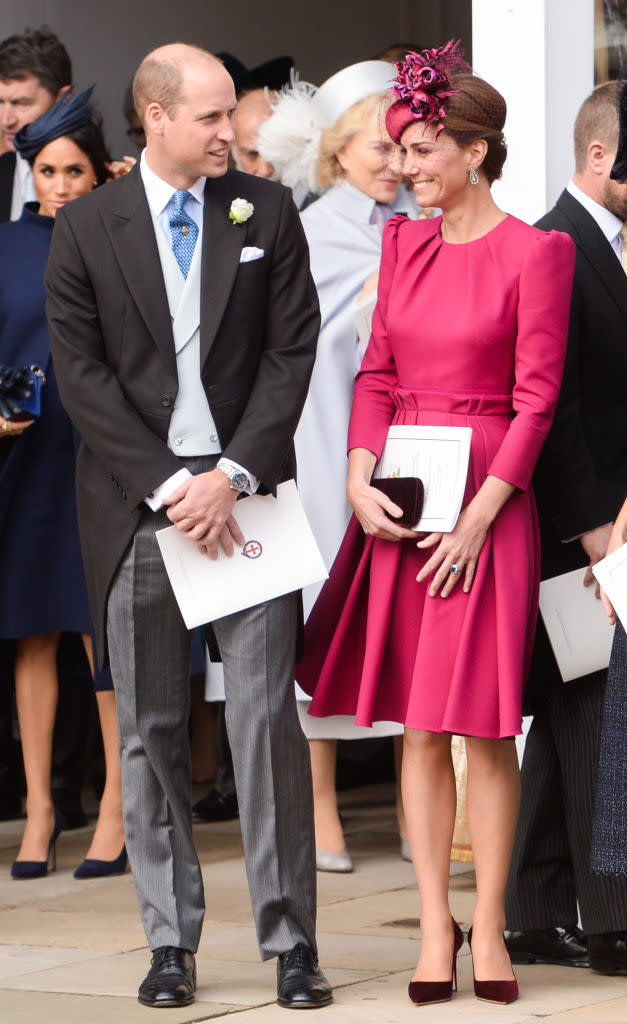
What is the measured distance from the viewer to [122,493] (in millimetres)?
3348

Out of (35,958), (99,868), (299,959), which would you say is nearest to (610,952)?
(299,959)

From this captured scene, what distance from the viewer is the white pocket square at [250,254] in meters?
3.37

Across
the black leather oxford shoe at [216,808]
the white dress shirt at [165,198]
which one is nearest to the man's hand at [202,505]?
the white dress shirt at [165,198]

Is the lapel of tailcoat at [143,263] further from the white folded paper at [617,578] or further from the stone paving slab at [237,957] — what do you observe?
the stone paving slab at [237,957]

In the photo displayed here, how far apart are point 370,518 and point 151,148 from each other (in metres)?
0.85

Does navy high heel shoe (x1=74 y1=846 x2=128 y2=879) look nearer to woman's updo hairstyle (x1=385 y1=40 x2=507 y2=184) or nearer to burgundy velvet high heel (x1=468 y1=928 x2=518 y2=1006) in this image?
burgundy velvet high heel (x1=468 y1=928 x2=518 y2=1006)

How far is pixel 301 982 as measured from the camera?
3242mm

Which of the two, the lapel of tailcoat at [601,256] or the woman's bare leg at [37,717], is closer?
the lapel of tailcoat at [601,256]

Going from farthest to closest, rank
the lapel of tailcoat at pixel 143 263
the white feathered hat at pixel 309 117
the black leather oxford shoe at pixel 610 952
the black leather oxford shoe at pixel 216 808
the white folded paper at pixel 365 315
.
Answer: the black leather oxford shoe at pixel 216 808 < the white feathered hat at pixel 309 117 < the white folded paper at pixel 365 315 < the black leather oxford shoe at pixel 610 952 < the lapel of tailcoat at pixel 143 263

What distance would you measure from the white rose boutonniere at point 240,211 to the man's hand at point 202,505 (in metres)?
0.50

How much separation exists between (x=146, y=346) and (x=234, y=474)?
0.30m

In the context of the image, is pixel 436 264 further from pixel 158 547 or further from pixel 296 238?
pixel 158 547

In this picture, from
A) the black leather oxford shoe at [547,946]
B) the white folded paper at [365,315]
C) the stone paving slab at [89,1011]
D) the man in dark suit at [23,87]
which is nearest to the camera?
the stone paving slab at [89,1011]

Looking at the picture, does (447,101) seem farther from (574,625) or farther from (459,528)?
(574,625)
